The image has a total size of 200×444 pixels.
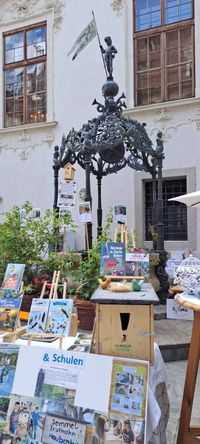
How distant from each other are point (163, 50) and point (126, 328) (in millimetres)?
7729

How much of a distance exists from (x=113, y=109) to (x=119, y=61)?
3.09 metres

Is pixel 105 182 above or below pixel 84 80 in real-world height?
below

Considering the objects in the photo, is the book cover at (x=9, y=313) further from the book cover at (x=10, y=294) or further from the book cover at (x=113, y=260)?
the book cover at (x=113, y=260)

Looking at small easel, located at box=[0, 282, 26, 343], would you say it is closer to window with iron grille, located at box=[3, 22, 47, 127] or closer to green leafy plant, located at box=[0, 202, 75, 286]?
green leafy plant, located at box=[0, 202, 75, 286]

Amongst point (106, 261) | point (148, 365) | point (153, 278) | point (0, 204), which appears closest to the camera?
point (148, 365)

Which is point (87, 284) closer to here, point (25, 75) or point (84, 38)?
point (84, 38)

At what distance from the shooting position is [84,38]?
27.6 feet

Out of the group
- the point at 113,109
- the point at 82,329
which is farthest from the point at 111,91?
the point at 82,329

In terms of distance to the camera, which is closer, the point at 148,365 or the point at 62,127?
the point at 148,365

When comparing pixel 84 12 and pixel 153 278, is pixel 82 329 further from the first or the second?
pixel 84 12

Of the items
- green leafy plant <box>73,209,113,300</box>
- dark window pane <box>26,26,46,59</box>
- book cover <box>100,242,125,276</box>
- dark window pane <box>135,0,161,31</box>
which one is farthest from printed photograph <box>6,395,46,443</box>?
dark window pane <box>26,26,46,59</box>

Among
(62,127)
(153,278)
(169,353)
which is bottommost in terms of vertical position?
(169,353)

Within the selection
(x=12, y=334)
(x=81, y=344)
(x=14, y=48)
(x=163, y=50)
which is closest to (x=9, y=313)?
(x=12, y=334)

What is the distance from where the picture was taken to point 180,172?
786 cm
